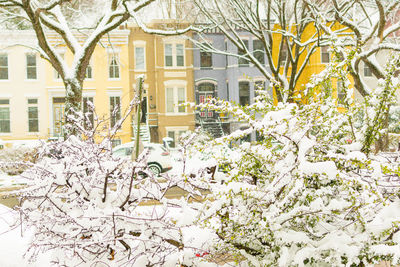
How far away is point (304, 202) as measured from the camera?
10.1 ft

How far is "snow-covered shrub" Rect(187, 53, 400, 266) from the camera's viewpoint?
268 centimetres

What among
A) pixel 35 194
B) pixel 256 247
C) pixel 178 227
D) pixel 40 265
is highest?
pixel 35 194

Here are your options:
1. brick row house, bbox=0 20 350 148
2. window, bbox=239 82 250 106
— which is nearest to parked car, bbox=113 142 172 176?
brick row house, bbox=0 20 350 148

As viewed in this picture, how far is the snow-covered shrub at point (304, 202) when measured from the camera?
2.68 metres

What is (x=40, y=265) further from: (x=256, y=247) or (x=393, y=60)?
(x=393, y=60)

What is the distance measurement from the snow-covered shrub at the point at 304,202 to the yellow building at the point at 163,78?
954 inches

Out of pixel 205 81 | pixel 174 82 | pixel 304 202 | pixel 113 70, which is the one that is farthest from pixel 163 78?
pixel 304 202

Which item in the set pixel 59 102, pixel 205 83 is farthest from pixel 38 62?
pixel 205 83

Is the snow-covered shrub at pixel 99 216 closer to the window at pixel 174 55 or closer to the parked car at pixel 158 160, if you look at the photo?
the parked car at pixel 158 160

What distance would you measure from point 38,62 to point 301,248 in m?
26.4

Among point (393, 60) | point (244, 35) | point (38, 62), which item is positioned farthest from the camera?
point (244, 35)

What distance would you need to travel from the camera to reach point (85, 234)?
9.92 ft

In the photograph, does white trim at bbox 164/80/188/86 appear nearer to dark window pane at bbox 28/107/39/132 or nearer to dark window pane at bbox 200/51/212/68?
dark window pane at bbox 200/51/212/68

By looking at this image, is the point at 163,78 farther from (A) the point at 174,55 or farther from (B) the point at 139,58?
(B) the point at 139,58
